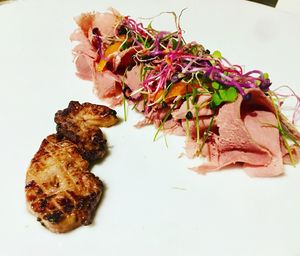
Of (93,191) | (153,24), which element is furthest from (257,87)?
(153,24)

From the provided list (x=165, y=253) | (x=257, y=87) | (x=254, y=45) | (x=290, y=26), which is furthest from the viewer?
(x=290, y=26)

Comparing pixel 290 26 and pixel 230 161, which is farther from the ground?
pixel 290 26

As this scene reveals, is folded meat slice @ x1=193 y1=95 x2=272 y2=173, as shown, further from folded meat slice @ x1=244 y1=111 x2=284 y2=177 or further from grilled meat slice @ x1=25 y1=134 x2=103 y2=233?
grilled meat slice @ x1=25 y1=134 x2=103 y2=233

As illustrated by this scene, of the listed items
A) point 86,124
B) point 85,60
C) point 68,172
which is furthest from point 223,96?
point 85,60

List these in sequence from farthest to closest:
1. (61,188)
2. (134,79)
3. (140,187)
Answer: (134,79), (140,187), (61,188)

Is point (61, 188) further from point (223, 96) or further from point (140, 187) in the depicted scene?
point (223, 96)

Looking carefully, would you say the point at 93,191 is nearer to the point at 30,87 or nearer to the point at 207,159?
the point at 207,159

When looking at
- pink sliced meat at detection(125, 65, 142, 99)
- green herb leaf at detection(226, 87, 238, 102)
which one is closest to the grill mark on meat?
pink sliced meat at detection(125, 65, 142, 99)
